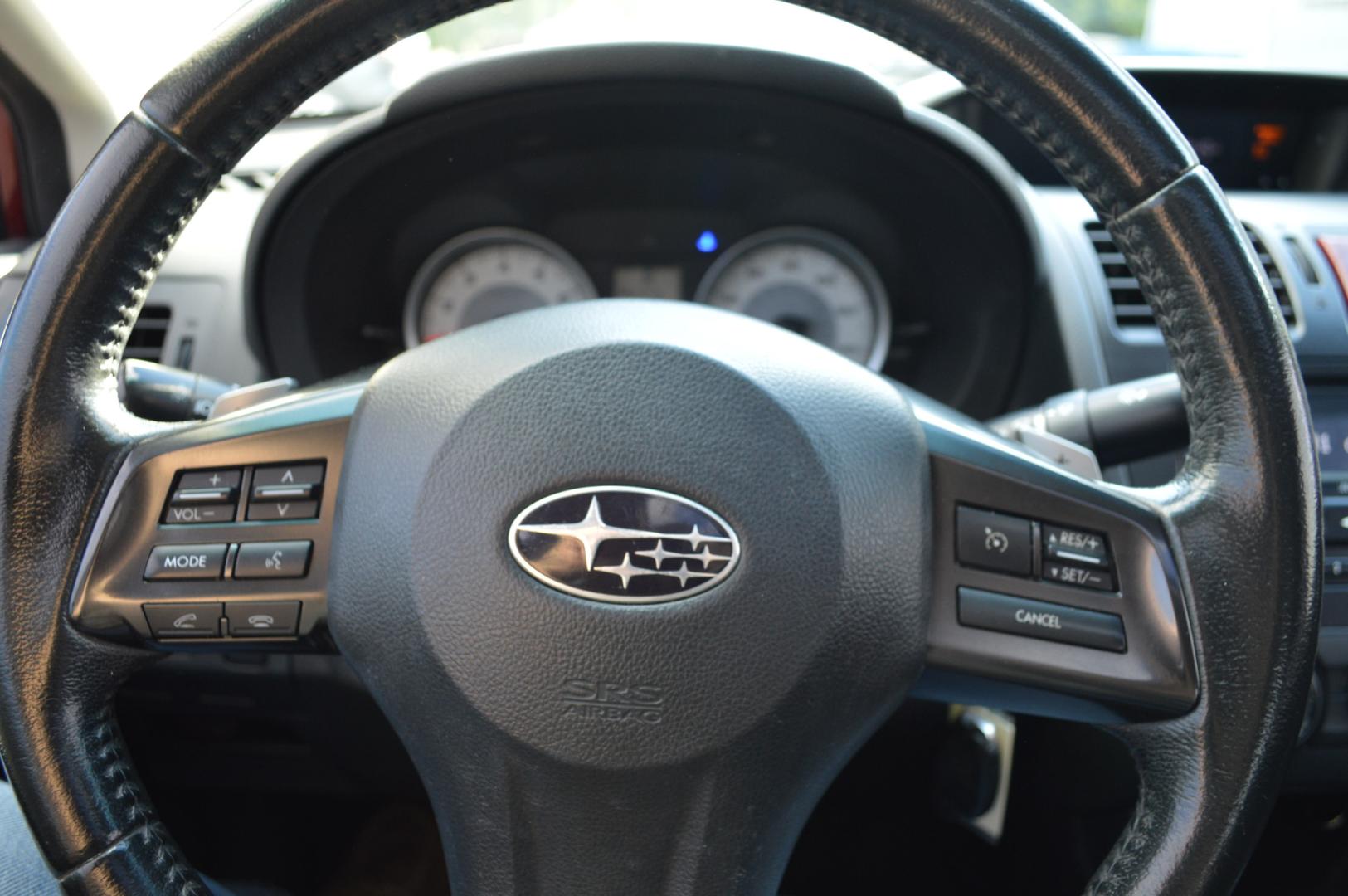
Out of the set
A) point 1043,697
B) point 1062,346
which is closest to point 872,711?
point 1043,697

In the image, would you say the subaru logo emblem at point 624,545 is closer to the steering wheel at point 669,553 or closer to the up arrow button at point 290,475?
the steering wheel at point 669,553

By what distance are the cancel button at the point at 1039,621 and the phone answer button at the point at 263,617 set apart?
0.47 meters

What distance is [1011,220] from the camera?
65.1 inches

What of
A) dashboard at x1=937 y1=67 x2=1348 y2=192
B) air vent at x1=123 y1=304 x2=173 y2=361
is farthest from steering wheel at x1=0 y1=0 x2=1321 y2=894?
dashboard at x1=937 y1=67 x2=1348 y2=192

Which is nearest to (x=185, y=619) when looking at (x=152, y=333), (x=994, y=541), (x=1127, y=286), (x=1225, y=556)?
(x=994, y=541)

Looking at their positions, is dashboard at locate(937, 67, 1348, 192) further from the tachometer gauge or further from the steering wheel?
the steering wheel

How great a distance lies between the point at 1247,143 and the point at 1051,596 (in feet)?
5.43

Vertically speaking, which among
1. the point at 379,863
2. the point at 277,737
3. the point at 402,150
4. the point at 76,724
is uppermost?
the point at 402,150

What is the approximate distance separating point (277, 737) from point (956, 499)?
3.57ft

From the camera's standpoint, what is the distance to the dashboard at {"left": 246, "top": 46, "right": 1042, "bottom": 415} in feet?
5.32

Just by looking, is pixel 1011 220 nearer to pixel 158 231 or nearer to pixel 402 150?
pixel 402 150

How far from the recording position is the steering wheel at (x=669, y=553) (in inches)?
28.4

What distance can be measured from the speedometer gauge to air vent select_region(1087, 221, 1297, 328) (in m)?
0.91

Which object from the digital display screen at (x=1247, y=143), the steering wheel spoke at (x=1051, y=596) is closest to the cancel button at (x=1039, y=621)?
the steering wheel spoke at (x=1051, y=596)
